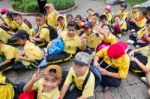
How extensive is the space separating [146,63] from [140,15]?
373cm

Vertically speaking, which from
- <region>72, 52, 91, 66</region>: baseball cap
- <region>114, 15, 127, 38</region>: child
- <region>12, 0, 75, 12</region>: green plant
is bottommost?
<region>12, 0, 75, 12</region>: green plant

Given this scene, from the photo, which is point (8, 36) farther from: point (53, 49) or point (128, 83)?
point (128, 83)

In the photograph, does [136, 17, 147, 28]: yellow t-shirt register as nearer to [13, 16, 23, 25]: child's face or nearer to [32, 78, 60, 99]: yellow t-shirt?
[13, 16, 23, 25]: child's face

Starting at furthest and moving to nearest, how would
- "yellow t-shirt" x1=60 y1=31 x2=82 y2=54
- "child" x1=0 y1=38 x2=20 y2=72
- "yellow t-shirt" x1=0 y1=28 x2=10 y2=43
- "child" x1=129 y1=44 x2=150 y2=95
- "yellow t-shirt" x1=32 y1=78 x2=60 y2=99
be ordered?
"yellow t-shirt" x1=0 y1=28 x2=10 y2=43
"yellow t-shirt" x1=60 y1=31 x2=82 y2=54
"child" x1=0 y1=38 x2=20 y2=72
"child" x1=129 y1=44 x2=150 y2=95
"yellow t-shirt" x1=32 y1=78 x2=60 y2=99

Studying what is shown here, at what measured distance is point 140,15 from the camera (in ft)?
29.1

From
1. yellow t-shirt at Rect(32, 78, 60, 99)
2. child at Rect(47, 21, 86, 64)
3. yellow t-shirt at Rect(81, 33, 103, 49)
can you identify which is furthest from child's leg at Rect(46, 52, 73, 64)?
yellow t-shirt at Rect(32, 78, 60, 99)

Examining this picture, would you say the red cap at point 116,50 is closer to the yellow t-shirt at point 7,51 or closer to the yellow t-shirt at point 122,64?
the yellow t-shirt at point 122,64

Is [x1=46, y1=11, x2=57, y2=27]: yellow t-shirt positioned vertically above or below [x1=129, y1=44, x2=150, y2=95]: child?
above

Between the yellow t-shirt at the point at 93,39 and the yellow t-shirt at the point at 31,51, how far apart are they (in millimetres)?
1066

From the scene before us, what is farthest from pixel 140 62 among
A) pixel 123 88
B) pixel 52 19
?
pixel 52 19

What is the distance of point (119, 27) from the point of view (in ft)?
28.1

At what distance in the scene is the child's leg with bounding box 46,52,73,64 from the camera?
18.5 feet

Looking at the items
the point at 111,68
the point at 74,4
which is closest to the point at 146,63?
the point at 111,68

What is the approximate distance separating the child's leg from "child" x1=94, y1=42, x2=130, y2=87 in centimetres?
86
